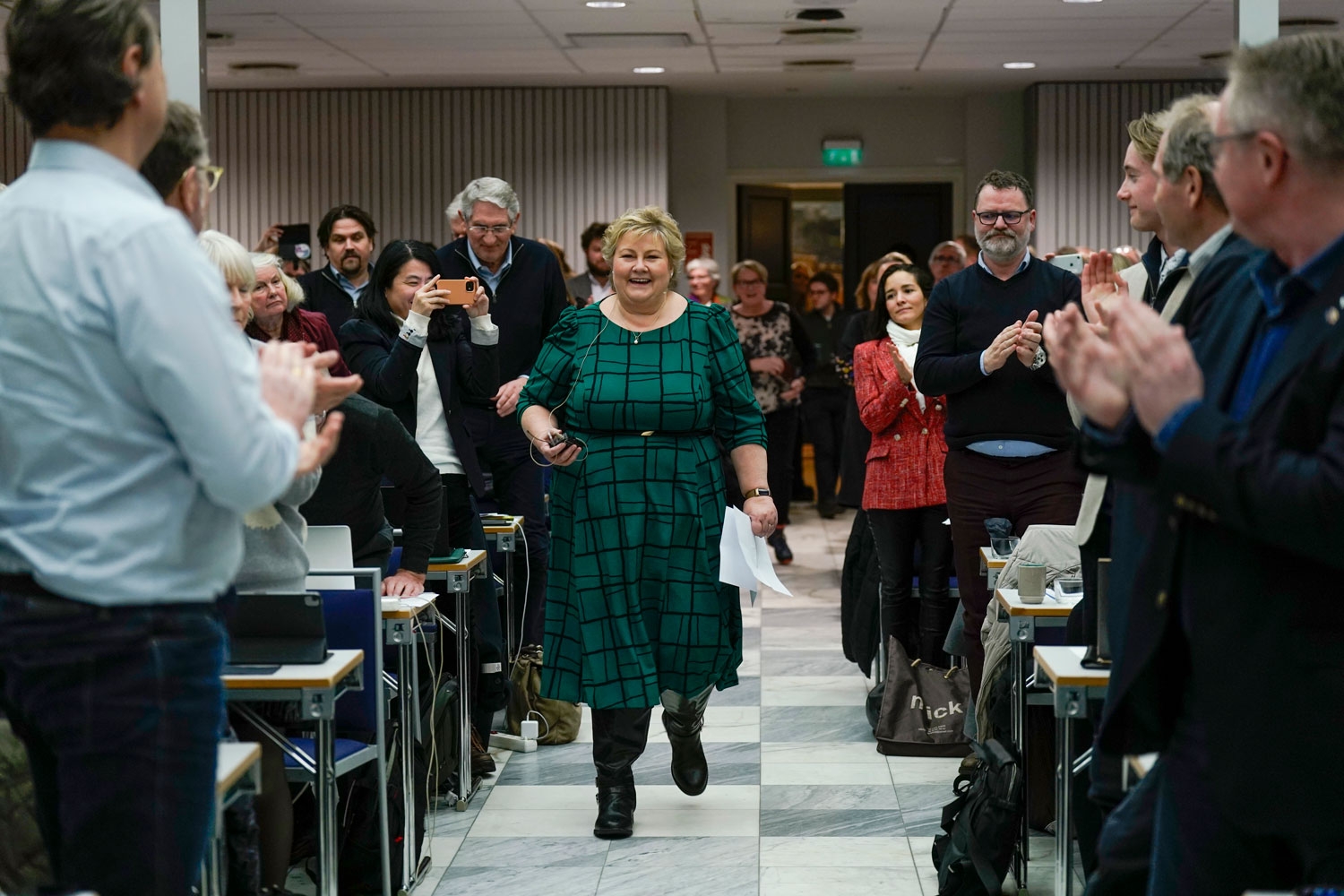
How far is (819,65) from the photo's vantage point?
37.3 feet

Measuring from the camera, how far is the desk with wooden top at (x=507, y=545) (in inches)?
198

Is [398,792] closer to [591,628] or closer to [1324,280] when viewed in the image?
[591,628]

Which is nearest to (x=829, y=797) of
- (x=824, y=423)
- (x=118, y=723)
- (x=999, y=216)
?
(x=999, y=216)

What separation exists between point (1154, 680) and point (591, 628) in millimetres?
2448

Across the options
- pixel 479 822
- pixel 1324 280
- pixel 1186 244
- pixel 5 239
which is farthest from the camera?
pixel 479 822

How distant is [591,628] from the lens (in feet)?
13.4

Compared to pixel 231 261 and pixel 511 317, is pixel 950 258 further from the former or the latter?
pixel 231 261

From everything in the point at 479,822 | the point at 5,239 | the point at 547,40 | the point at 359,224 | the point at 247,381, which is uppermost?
the point at 547,40

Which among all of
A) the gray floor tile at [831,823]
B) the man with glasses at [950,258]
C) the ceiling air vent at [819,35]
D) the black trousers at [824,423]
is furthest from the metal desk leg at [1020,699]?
the black trousers at [824,423]

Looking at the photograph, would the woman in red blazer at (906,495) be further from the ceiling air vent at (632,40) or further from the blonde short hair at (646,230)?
the ceiling air vent at (632,40)

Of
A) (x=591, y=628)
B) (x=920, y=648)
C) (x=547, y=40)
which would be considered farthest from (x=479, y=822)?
(x=547, y=40)

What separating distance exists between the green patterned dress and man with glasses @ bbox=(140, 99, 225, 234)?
78.4 inches

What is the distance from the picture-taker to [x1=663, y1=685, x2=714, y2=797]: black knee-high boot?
4.36 metres

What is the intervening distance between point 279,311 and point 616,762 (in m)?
1.65
